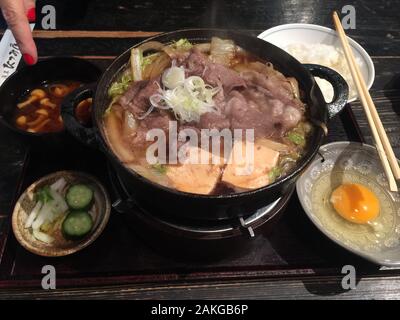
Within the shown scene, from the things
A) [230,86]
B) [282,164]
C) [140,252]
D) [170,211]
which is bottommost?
[140,252]

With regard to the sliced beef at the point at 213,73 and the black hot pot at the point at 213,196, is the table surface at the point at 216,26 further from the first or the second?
the sliced beef at the point at 213,73

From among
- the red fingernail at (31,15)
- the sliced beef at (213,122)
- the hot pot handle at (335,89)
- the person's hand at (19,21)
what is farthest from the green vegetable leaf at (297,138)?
the red fingernail at (31,15)

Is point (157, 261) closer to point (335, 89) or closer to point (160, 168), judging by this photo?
point (160, 168)

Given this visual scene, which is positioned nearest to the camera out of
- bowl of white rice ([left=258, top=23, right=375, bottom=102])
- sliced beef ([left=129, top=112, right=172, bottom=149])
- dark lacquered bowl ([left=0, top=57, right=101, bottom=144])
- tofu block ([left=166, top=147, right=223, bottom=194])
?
tofu block ([left=166, top=147, right=223, bottom=194])

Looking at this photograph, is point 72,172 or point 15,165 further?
point 15,165

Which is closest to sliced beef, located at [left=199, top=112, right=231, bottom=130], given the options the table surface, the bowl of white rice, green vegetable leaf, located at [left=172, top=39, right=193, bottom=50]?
green vegetable leaf, located at [left=172, top=39, right=193, bottom=50]

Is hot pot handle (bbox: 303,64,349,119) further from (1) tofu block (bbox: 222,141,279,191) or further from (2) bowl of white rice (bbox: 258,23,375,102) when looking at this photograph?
(2) bowl of white rice (bbox: 258,23,375,102)

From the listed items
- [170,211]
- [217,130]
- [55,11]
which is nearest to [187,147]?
[217,130]
